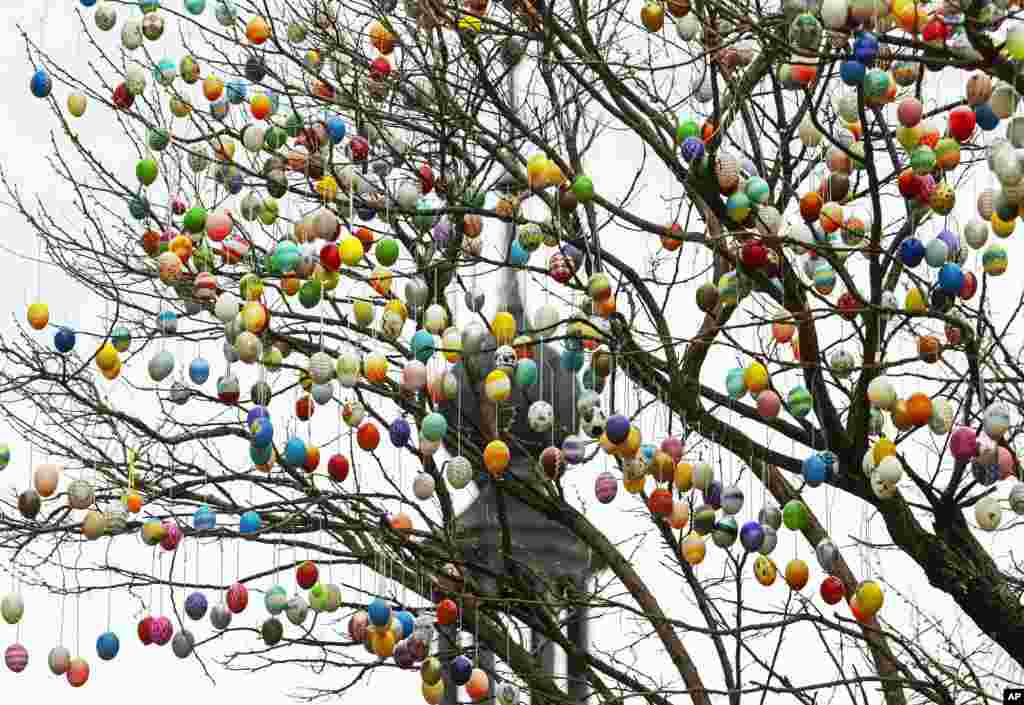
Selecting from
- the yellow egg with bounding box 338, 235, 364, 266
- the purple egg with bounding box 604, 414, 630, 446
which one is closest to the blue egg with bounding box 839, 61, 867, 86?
the purple egg with bounding box 604, 414, 630, 446

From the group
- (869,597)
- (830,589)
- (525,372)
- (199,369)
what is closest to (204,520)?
(199,369)

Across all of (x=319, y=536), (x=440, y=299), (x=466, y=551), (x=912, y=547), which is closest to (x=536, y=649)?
(x=466, y=551)

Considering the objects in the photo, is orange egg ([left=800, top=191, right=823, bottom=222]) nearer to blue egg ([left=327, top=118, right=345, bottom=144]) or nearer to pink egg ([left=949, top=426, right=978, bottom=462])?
pink egg ([left=949, top=426, right=978, bottom=462])

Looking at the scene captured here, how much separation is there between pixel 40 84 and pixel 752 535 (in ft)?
11.9

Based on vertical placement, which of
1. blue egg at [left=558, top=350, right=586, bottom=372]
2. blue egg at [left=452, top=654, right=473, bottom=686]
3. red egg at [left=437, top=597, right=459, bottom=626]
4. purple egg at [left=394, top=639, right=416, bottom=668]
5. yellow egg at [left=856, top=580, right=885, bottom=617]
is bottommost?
yellow egg at [left=856, top=580, right=885, bottom=617]

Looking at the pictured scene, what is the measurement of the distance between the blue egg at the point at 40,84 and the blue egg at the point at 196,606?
219cm

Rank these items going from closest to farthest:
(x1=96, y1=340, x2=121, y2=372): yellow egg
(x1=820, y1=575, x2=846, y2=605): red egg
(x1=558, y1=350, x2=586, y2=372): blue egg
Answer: (x1=820, y1=575, x2=846, y2=605): red egg < (x1=558, y1=350, x2=586, y2=372): blue egg < (x1=96, y1=340, x2=121, y2=372): yellow egg

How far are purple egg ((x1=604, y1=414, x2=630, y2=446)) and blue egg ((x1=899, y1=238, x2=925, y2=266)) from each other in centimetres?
102

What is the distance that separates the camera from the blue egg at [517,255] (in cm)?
651

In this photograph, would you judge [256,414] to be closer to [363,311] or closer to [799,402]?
[363,311]

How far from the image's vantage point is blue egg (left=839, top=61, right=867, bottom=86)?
A: 523 cm

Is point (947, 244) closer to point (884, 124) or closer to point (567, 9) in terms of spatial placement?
point (884, 124)

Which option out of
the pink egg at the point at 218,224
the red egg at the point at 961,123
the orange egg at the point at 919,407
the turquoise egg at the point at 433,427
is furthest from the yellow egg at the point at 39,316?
the red egg at the point at 961,123

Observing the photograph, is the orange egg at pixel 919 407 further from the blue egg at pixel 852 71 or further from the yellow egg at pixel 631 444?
the blue egg at pixel 852 71
